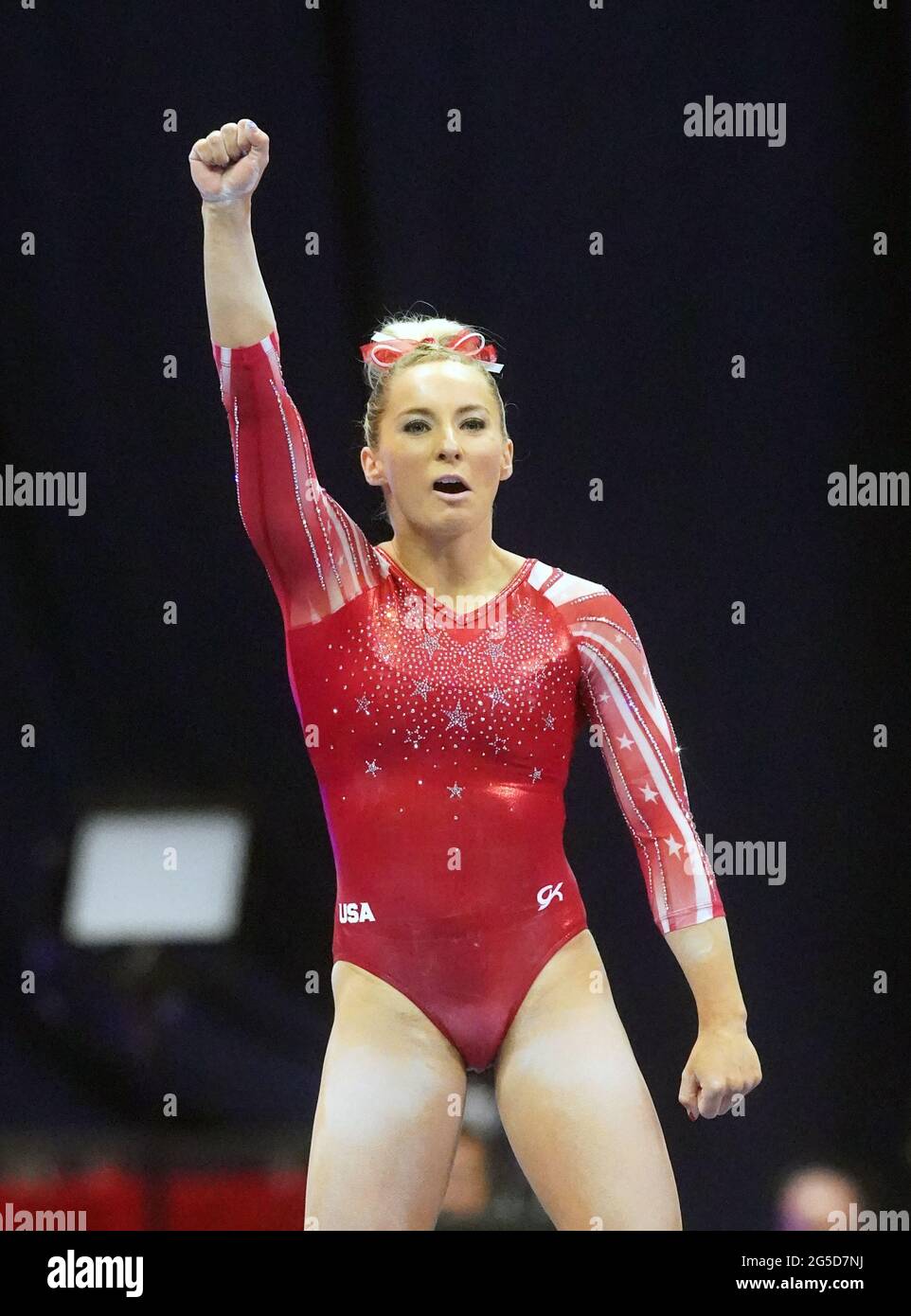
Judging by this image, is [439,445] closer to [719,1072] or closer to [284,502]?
[284,502]

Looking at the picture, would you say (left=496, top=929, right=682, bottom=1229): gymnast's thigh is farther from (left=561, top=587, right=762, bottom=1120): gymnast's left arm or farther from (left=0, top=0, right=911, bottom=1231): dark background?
(left=0, top=0, right=911, bottom=1231): dark background

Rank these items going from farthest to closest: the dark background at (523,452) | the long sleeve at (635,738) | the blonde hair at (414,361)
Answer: the dark background at (523,452)
the blonde hair at (414,361)
the long sleeve at (635,738)

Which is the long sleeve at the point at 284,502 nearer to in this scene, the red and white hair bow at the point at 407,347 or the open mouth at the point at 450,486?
the open mouth at the point at 450,486

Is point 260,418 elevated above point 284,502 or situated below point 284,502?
above

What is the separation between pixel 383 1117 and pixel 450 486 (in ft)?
2.85

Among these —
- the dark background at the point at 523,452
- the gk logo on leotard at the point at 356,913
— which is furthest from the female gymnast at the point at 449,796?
the dark background at the point at 523,452

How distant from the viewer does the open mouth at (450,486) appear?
252 cm

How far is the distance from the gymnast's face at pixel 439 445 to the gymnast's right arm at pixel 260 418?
106mm

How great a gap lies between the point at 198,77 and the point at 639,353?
39.9 inches

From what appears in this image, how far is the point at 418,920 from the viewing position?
2385 mm

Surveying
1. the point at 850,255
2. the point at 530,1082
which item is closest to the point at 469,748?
the point at 530,1082

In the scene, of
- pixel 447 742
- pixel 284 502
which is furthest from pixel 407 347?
pixel 447 742

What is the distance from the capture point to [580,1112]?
7.48 feet
